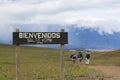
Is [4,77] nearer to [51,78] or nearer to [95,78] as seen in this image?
[51,78]

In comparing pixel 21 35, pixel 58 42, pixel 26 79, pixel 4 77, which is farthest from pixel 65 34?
pixel 4 77

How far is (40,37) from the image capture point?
2188 centimetres

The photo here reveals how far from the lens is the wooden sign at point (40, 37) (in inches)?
862

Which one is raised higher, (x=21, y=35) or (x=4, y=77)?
(x=21, y=35)

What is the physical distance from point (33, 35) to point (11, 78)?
8.54 m

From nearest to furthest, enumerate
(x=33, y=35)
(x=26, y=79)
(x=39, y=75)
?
(x=33, y=35) < (x=26, y=79) < (x=39, y=75)

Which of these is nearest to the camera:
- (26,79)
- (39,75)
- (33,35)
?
(33,35)

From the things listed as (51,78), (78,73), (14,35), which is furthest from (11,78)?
(14,35)

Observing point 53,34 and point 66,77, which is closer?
point 53,34

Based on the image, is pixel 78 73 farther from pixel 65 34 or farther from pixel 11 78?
pixel 65 34

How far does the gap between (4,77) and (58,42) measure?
30.9ft

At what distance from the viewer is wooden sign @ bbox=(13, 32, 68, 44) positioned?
71.8 feet

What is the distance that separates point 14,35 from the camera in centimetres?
2198

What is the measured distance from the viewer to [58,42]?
868 inches
